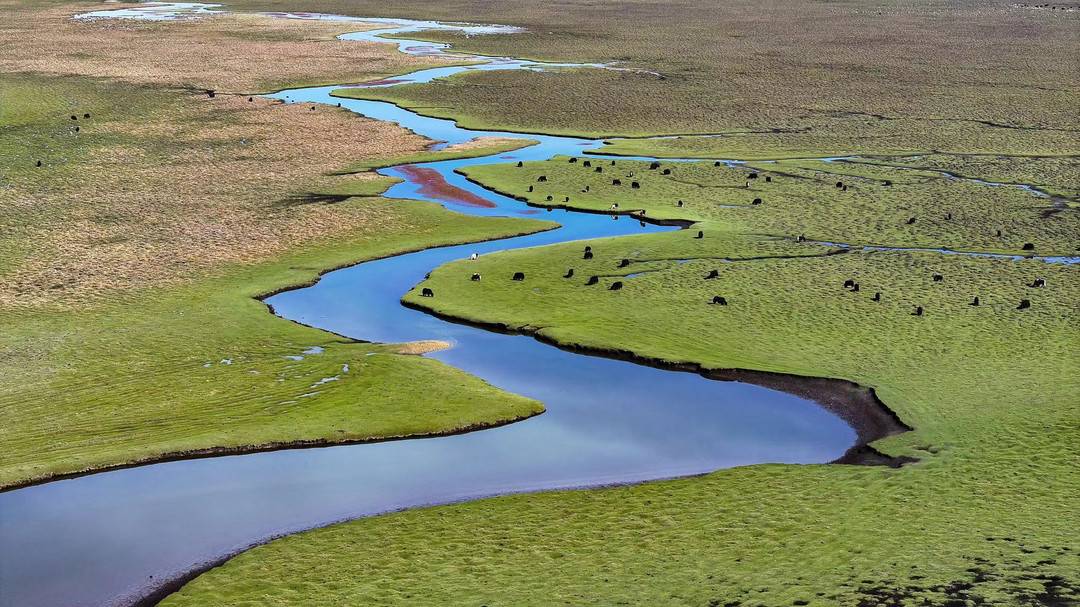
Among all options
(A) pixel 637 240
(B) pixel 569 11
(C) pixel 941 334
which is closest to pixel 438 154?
(A) pixel 637 240

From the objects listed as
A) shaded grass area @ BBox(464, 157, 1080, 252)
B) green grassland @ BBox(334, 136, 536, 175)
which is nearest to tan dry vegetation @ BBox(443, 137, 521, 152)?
green grassland @ BBox(334, 136, 536, 175)

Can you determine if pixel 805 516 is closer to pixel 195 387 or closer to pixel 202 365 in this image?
pixel 195 387

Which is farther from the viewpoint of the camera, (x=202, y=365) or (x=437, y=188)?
(x=437, y=188)

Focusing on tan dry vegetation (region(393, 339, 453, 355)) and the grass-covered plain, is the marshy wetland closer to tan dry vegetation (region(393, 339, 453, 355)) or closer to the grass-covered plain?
the grass-covered plain

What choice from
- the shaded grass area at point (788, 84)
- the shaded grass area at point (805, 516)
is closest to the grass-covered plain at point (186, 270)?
the shaded grass area at point (805, 516)

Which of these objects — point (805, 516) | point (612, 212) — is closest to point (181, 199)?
point (612, 212)
